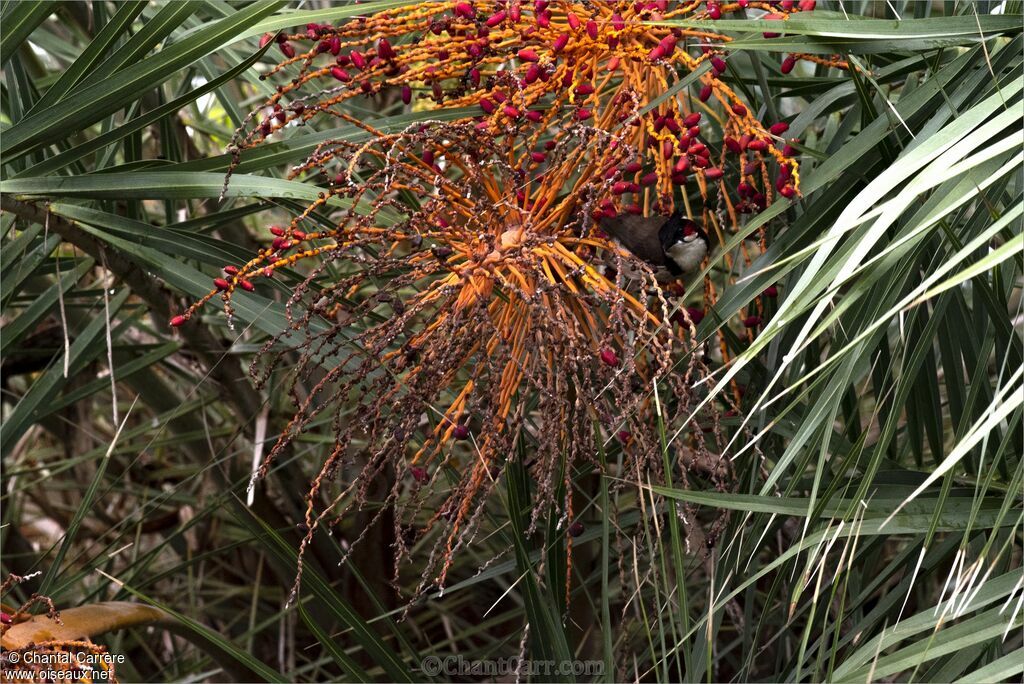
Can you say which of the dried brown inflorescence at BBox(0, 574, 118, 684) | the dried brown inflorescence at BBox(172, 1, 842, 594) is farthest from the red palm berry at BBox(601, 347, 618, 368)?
the dried brown inflorescence at BBox(0, 574, 118, 684)

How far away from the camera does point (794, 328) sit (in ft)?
4.02

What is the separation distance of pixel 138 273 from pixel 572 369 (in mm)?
734

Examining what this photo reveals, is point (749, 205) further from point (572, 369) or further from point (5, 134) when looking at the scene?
point (5, 134)

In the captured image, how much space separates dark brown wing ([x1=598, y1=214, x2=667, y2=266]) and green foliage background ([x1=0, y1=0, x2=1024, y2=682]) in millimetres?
94

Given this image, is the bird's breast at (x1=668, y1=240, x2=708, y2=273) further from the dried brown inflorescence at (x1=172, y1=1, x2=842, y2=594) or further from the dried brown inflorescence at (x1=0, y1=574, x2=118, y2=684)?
the dried brown inflorescence at (x1=0, y1=574, x2=118, y2=684)

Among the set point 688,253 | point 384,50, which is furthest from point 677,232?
point 384,50

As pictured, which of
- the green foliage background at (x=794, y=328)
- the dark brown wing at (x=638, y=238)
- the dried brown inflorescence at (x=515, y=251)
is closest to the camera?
the green foliage background at (x=794, y=328)

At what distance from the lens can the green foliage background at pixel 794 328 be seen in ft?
2.84

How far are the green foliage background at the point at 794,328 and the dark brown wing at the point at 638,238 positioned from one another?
9 centimetres

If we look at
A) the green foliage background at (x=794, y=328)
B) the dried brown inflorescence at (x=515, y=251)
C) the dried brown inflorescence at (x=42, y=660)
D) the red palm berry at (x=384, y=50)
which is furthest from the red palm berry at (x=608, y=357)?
the dried brown inflorescence at (x=42, y=660)

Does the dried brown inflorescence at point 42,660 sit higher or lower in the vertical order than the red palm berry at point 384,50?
lower

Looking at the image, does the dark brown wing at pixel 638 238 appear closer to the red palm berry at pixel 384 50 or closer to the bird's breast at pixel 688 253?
the bird's breast at pixel 688 253

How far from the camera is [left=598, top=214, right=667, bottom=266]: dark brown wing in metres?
1.13

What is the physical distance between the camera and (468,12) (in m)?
1.02
